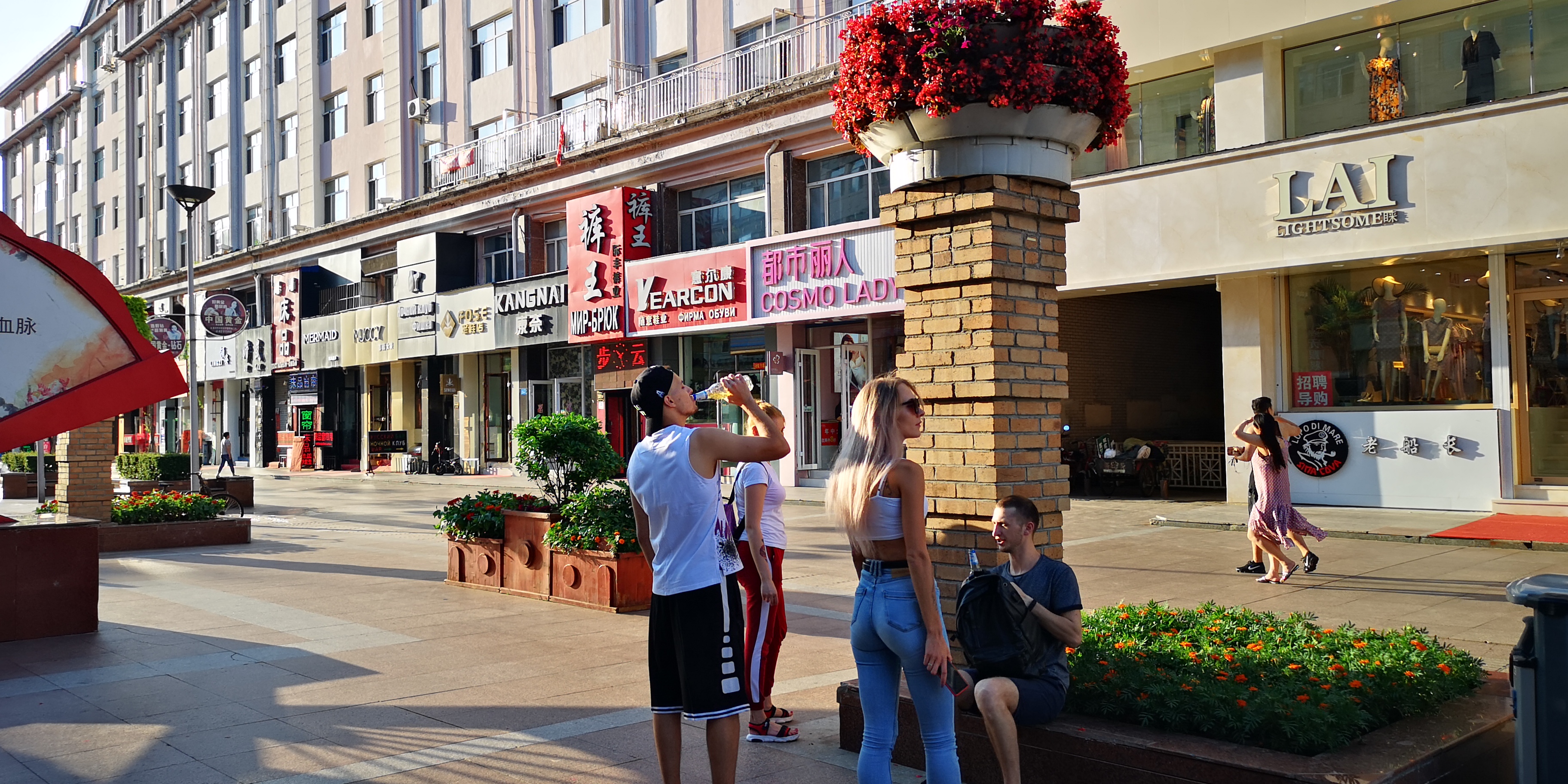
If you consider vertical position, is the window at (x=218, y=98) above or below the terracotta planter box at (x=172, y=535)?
above

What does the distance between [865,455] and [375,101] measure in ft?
126

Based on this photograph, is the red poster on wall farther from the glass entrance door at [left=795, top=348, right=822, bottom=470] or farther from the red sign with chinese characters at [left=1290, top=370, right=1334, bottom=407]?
the red sign with chinese characters at [left=1290, top=370, right=1334, bottom=407]

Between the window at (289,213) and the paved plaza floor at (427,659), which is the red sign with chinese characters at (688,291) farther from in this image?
the window at (289,213)

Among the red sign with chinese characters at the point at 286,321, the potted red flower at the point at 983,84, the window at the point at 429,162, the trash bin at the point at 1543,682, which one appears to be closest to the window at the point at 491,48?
the window at the point at 429,162

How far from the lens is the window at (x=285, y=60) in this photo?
43.1 metres

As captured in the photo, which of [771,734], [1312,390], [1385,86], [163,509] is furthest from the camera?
[1312,390]

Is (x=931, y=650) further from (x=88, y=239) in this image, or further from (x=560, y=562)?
(x=88, y=239)

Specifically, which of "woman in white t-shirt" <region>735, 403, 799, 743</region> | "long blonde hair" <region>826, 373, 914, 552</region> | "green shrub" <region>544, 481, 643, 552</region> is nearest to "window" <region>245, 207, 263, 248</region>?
"green shrub" <region>544, 481, 643, 552</region>

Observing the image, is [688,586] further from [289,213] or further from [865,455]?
[289,213]

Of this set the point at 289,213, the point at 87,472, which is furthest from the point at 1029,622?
the point at 289,213

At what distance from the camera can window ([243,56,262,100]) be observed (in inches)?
1773

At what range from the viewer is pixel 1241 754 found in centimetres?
416

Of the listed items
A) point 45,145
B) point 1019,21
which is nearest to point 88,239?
point 45,145

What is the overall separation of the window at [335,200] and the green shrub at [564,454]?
32.0 meters
